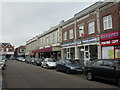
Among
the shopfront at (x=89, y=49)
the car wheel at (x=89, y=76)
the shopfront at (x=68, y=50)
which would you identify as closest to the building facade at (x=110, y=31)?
the shopfront at (x=89, y=49)

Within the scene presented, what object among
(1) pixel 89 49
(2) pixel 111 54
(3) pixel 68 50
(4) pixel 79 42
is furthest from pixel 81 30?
(2) pixel 111 54

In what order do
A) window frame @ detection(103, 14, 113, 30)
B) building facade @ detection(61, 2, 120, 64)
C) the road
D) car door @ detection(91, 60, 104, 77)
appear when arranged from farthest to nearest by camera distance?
window frame @ detection(103, 14, 113, 30) → building facade @ detection(61, 2, 120, 64) → car door @ detection(91, 60, 104, 77) → the road

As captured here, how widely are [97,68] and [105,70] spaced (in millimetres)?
780

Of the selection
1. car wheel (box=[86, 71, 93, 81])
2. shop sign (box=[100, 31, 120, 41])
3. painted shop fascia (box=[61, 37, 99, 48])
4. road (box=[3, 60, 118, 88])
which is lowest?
road (box=[3, 60, 118, 88])

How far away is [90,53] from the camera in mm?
21906

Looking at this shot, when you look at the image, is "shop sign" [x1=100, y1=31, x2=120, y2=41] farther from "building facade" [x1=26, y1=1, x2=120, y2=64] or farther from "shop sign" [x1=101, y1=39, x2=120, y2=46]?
Result: "shop sign" [x1=101, y1=39, x2=120, y2=46]

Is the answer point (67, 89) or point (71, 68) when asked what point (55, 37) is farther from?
point (67, 89)

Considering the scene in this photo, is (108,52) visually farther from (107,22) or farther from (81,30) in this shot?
(81,30)

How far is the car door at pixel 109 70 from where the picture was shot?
979 cm

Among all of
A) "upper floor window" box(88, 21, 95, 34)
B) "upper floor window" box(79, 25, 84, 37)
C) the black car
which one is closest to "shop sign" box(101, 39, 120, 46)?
"upper floor window" box(88, 21, 95, 34)

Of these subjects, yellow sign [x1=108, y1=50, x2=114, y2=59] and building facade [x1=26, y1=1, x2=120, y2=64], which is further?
yellow sign [x1=108, y1=50, x2=114, y2=59]

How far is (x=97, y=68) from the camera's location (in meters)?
11.1

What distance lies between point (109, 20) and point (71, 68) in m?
6.80

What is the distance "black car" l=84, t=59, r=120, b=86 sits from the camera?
9.73 m
